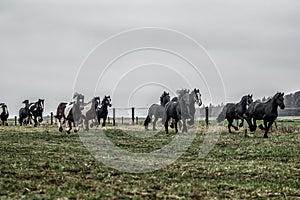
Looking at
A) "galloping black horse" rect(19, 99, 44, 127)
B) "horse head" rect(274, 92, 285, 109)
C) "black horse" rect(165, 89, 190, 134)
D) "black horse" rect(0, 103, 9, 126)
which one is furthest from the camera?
"black horse" rect(0, 103, 9, 126)

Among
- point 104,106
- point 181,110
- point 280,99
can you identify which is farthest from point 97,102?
point 280,99

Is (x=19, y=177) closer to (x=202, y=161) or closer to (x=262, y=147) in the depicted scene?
(x=202, y=161)

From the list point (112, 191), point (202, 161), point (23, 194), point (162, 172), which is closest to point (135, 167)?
point (162, 172)

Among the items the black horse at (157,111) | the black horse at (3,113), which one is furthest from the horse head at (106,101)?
the black horse at (3,113)

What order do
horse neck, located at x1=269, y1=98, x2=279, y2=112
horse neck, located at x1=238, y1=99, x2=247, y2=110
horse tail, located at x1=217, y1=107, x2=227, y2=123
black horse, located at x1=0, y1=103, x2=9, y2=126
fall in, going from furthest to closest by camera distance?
black horse, located at x1=0, y1=103, x2=9, y2=126 → horse tail, located at x1=217, y1=107, x2=227, y2=123 → horse neck, located at x1=238, y1=99, x2=247, y2=110 → horse neck, located at x1=269, y1=98, x2=279, y2=112

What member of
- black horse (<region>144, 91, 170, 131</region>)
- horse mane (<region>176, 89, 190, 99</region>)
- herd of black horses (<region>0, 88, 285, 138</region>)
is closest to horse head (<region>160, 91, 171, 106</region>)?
black horse (<region>144, 91, 170, 131</region>)

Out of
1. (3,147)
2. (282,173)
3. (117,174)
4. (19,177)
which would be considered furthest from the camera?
(3,147)

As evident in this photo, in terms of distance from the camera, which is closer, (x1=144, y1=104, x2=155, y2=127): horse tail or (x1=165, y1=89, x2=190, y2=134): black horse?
(x1=165, y1=89, x2=190, y2=134): black horse

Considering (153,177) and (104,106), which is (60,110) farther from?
(153,177)

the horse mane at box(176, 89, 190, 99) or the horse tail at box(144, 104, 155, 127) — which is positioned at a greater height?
the horse mane at box(176, 89, 190, 99)

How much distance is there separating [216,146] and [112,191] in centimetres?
1429

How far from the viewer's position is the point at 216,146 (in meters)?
25.3

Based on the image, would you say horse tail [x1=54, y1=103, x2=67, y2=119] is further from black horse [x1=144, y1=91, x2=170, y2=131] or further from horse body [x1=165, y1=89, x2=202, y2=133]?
horse body [x1=165, y1=89, x2=202, y2=133]

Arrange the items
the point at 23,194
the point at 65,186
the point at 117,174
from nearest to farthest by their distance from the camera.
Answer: the point at 23,194 → the point at 65,186 → the point at 117,174
